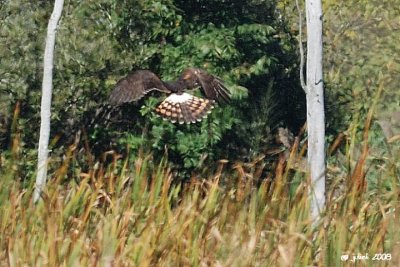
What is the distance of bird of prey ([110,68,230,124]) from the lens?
1026cm

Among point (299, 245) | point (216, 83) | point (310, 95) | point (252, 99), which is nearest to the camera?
point (299, 245)

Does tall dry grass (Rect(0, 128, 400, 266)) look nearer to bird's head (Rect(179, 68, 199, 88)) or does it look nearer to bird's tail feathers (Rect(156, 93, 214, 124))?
bird's head (Rect(179, 68, 199, 88))

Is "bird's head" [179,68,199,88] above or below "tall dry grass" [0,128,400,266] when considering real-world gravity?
above

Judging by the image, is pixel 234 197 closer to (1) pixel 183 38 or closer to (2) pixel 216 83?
(2) pixel 216 83

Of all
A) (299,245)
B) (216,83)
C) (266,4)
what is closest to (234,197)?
(299,245)

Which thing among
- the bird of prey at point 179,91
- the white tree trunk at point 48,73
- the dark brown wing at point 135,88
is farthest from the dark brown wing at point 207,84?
the white tree trunk at point 48,73

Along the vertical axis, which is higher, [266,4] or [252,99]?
[266,4]

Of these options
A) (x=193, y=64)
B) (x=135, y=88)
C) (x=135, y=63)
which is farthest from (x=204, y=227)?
(x=135, y=63)

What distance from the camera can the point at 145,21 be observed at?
588 inches

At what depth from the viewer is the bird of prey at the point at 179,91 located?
10.3 m

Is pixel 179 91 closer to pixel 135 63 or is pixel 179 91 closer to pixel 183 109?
pixel 183 109

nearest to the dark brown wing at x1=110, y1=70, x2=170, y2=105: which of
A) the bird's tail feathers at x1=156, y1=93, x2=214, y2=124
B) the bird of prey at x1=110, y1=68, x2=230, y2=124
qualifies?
the bird of prey at x1=110, y1=68, x2=230, y2=124

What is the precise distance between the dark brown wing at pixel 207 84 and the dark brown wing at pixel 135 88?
650 millimetres

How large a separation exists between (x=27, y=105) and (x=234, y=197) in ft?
35.7
